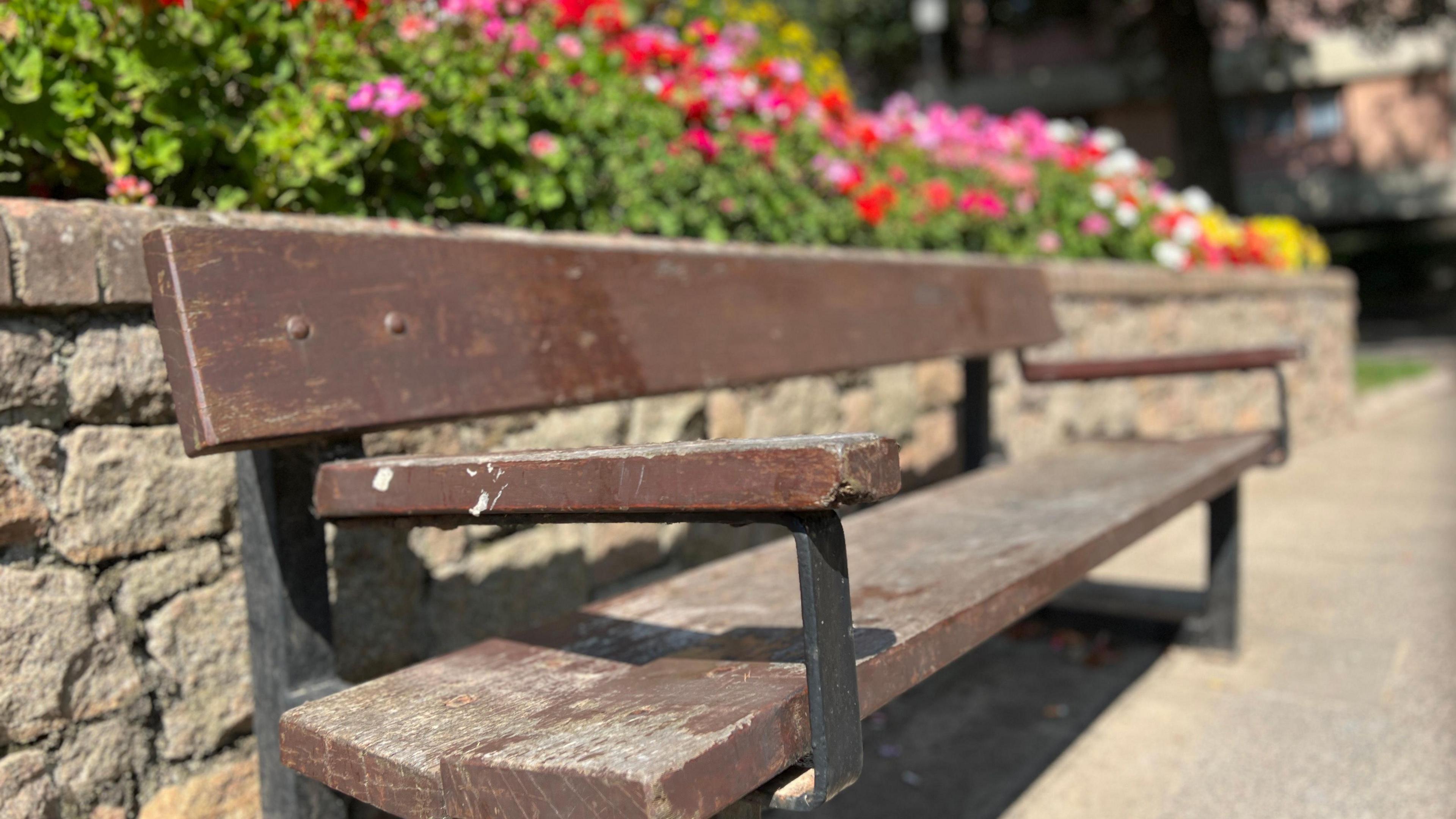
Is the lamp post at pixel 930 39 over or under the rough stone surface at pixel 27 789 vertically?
over

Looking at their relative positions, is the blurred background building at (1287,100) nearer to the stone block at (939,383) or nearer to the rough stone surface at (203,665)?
the stone block at (939,383)

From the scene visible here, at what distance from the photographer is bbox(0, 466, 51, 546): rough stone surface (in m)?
1.29

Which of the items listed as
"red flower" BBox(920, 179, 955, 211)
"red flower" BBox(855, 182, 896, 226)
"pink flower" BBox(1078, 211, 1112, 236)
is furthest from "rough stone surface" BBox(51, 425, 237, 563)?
"pink flower" BBox(1078, 211, 1112, 236)

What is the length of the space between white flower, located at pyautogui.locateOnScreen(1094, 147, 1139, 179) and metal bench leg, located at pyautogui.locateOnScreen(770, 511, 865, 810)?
4.66 meters

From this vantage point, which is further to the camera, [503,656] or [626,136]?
[626,136]

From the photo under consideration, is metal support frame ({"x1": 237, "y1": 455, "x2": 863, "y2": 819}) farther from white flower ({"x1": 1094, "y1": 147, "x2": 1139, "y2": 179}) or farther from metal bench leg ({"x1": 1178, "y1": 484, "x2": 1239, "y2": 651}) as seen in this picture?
white flower ({"x1": 1094, "y1": 147, "x2": 1139, "y2": 179})

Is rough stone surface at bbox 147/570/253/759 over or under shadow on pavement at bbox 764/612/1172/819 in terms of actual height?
over

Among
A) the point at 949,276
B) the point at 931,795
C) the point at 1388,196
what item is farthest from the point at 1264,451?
the point at 1388,196

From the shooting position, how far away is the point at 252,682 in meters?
1.39

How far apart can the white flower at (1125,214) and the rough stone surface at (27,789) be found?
15.3 feet

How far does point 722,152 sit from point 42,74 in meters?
1.83

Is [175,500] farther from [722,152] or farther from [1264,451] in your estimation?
[1264,451]

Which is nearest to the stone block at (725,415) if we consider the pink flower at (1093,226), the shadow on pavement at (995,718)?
the shadow on pavement at (995,718)

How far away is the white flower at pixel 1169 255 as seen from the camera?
5125 mm
